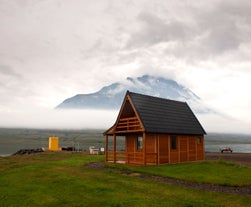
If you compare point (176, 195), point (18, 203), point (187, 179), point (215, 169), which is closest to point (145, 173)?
point (187, 179)

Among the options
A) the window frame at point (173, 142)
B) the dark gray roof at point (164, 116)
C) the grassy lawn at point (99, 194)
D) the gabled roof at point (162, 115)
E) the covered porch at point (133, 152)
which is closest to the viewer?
the grassy lawn at point (99, 194)

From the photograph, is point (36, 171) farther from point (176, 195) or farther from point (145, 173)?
point (176, 195)

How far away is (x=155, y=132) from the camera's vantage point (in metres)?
30.1

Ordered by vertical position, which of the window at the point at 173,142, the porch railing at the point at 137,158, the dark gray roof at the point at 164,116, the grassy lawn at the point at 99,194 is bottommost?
the grassy lawn at the point at 99,194

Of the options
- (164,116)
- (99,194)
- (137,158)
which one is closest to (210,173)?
(164,116)

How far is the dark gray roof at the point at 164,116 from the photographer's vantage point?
3095cm

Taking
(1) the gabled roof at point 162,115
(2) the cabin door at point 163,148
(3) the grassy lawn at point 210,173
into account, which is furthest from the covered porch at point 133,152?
(3) the grassy lawn at point 210,173

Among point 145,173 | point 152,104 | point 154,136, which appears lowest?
point 145,173

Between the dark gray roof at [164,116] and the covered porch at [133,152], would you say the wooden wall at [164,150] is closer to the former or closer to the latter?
the covered porch at [133,152]

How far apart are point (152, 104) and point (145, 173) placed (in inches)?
418

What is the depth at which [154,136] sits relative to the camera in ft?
104

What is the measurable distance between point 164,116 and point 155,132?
4.11m

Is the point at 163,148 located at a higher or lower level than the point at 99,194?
higher

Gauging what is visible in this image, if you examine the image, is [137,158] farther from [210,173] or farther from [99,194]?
[99,194]
